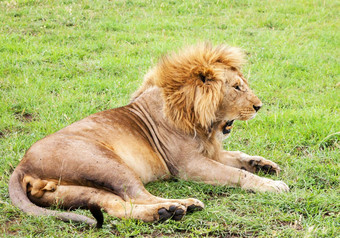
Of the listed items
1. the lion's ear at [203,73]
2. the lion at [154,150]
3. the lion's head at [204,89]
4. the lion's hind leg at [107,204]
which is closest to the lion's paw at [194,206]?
the lion at [154,150]

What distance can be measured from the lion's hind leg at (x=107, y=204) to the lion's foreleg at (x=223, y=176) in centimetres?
76

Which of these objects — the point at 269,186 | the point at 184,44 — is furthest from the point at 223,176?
the point at 184,44

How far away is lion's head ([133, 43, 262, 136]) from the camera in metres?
4.08

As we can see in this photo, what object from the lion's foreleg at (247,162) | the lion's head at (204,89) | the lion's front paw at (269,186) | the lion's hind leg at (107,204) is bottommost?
the lion's foreleg at (247,162)

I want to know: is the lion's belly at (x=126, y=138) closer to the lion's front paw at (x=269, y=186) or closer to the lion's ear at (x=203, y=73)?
the lion's ear at (x=203, y=73)

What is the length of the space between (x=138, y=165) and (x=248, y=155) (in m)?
1.07

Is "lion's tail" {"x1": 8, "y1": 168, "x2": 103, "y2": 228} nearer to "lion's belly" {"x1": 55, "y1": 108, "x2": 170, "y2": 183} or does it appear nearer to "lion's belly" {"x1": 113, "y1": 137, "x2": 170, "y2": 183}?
"lion's belly" {"x1": 55, "y1": 108, "x2": 170, "y2": 183}

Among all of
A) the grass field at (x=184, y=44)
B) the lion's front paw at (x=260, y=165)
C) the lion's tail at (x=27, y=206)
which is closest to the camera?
the lion's tail at (x=27, y=206)

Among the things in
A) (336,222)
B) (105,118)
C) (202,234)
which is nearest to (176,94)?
(105,118)

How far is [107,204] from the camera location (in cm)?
332

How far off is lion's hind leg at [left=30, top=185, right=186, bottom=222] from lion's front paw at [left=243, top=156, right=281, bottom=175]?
48.8 inches

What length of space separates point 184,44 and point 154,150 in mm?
1761

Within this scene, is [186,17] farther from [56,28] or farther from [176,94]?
[176,94]

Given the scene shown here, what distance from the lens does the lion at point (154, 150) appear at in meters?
3.35
